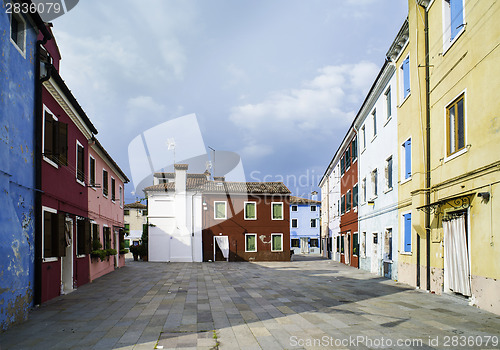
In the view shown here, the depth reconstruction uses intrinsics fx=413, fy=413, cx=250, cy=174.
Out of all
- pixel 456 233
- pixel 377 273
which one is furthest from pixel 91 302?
pixel 377 273

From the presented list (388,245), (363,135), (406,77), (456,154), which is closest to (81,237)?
(456,154)

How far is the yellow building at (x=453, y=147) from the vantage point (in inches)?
362

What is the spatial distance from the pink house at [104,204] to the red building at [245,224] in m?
8.47

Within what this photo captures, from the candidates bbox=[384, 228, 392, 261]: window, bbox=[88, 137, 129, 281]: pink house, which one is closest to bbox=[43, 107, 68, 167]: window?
bbox=[88, 137, 129, 281]: pink house

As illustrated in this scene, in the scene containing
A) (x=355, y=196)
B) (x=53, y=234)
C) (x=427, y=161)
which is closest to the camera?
(x=53, y=234)

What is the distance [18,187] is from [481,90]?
34.0ft

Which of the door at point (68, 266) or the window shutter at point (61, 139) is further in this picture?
the door at point (68, 266)

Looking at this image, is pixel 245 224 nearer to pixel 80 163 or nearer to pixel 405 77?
pixel 80 163

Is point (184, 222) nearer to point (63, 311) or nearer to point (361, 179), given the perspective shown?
point (361, 179)

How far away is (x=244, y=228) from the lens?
1346 inches

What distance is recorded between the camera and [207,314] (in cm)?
903

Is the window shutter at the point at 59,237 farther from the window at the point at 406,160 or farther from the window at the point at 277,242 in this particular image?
the window at the point at 277,242

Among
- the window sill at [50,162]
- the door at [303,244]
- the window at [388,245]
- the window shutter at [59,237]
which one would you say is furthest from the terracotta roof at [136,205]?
the window shutter at [59,237]

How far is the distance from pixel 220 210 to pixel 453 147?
24613 mm
